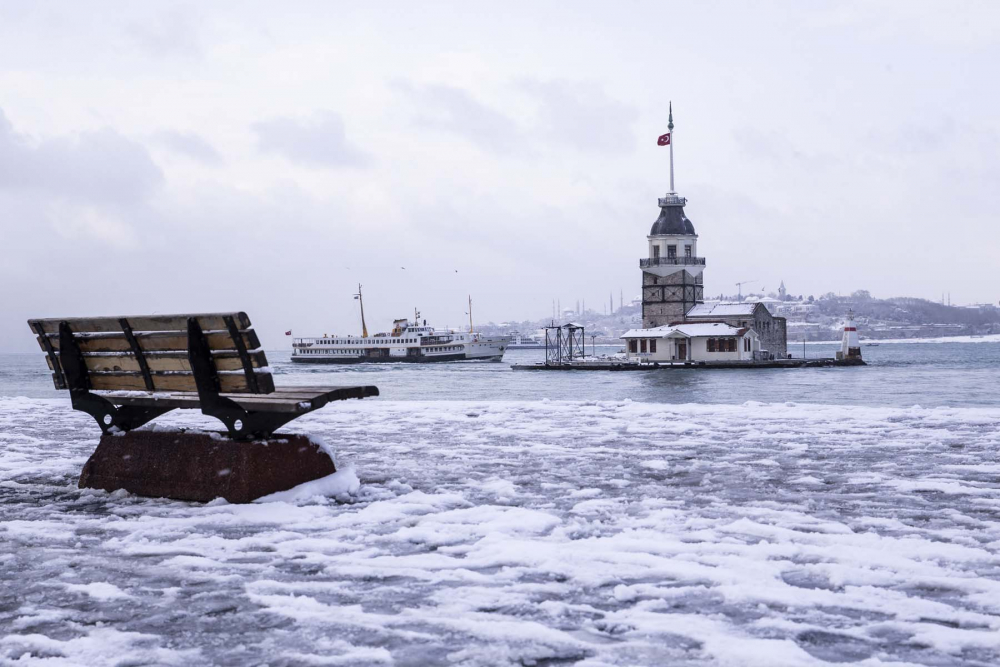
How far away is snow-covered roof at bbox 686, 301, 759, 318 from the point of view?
67938 millimetres

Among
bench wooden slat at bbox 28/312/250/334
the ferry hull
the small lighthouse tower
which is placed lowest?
the ferry hull

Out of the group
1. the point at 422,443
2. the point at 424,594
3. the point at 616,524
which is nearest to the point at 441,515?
the point at 616,524

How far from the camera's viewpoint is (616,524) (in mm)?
4414

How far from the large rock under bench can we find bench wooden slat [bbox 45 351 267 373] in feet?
1.38

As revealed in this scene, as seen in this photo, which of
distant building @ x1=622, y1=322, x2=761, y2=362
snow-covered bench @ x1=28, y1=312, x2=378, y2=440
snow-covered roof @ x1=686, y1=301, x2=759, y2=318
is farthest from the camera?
snow-covered roof @ x1=686, y1=301, x2=759, y2=318

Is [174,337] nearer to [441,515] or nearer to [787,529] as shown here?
[441,515]

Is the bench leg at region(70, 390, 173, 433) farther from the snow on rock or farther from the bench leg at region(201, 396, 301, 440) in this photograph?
the snow on rock

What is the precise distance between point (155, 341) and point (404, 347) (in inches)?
3573

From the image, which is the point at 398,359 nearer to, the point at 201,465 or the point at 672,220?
the point at 672,220

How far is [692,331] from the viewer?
65625 mm

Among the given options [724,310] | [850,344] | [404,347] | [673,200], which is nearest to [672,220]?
[673,200]

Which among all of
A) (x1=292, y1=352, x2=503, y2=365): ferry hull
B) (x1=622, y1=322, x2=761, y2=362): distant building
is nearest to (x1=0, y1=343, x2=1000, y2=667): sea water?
(x1=622, y1=322, x2=761, y2=362): distant building

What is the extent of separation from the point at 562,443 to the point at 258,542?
4.24 meters

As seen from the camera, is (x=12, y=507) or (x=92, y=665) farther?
(x=12, y=507)
